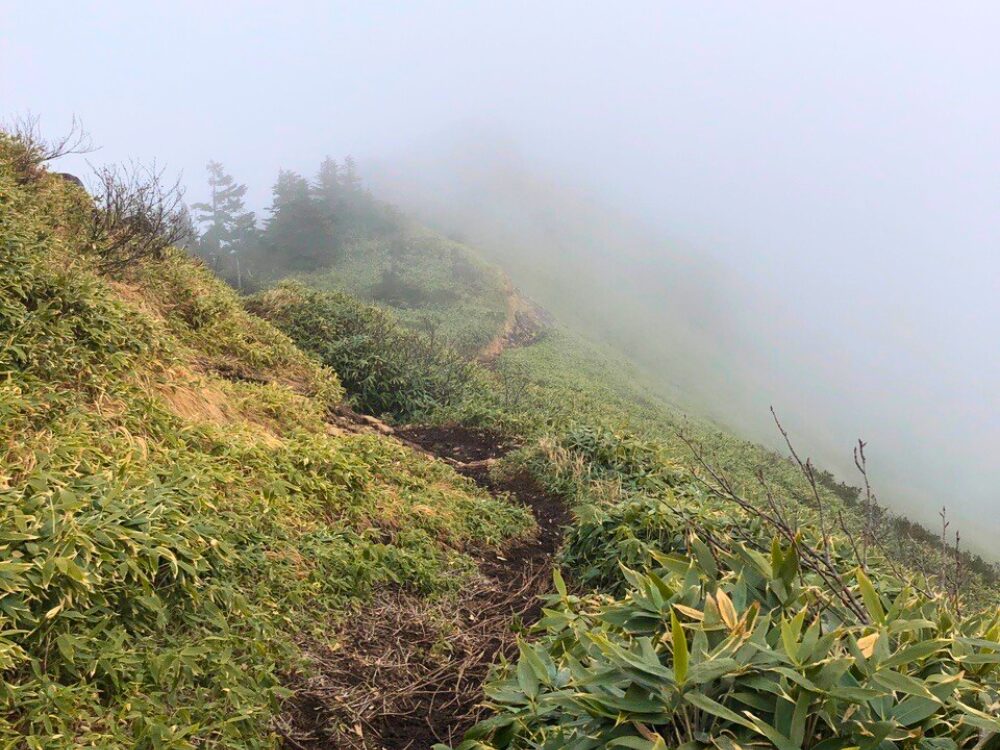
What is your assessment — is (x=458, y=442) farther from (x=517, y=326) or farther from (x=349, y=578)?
(x=517, y=326)

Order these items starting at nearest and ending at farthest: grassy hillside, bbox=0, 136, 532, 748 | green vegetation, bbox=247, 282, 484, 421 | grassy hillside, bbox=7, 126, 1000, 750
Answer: grassy hillside, bbox=7, 126, 1000, 750
grassy hillside, bbox=0, 136, 532, 748
green vegetation, bbox=247, 282, 484, 421

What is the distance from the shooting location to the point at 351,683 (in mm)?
3643

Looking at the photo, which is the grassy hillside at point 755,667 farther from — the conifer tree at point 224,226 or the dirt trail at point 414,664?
the conifer tree at point 224,226

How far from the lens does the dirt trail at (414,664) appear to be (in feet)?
10.9

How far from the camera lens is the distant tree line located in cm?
4041

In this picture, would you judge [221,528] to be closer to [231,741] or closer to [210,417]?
[231,741]

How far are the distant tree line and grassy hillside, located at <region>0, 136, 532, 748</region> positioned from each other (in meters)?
30.4

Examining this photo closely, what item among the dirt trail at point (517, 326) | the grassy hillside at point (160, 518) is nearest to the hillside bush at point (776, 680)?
the grassy hillside at point (160, 518)

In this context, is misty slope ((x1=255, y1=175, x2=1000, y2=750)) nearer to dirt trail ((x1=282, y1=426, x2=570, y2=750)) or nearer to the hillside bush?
the hillside bush

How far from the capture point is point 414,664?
13.1ft

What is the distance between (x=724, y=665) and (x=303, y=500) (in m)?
3.88

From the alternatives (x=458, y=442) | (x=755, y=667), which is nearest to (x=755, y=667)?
(x=755, y=667)

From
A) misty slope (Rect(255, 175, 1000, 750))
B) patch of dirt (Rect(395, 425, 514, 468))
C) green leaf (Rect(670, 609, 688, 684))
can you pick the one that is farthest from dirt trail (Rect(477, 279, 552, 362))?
green leaf (Rect(670, 609, 688, 684))

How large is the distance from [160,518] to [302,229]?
1603 inches
